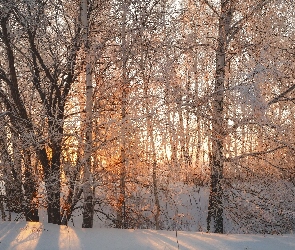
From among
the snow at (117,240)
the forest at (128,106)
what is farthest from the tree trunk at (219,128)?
the snow at (117,240)

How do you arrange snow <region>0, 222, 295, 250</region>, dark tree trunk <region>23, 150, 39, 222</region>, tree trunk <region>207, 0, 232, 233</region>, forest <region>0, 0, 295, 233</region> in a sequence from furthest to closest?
tree trunk <region>207, 0, 232, 233</region>
dark tree trunk <region>23, 150, 39, 222</region>
forest <region>0, 0, 295, 233</region>
snow <region>0, 222, 295, 250</region>

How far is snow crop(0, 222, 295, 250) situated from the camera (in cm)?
465

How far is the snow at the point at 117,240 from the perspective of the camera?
4648mm

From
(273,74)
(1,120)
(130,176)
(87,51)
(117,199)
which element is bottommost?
(117,199)

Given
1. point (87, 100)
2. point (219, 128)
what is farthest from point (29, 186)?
point (219, 128)

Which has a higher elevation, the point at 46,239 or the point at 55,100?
the point at 55,100

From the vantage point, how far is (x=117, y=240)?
4910 mm

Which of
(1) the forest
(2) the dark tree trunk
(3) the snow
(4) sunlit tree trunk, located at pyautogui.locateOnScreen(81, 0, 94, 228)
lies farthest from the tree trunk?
(2) the dark tree trunk

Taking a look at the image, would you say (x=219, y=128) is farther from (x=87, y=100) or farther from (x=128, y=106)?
(x=87, y=100)

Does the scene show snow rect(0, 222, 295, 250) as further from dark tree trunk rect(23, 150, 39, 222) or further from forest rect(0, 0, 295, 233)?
dark tree trunk rect(23, 150, 39, 222)

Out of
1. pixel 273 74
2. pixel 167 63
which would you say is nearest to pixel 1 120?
pixel 167 63

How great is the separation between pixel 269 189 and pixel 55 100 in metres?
4.45

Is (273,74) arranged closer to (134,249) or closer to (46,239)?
(134,249)

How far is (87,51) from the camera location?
228 inches
